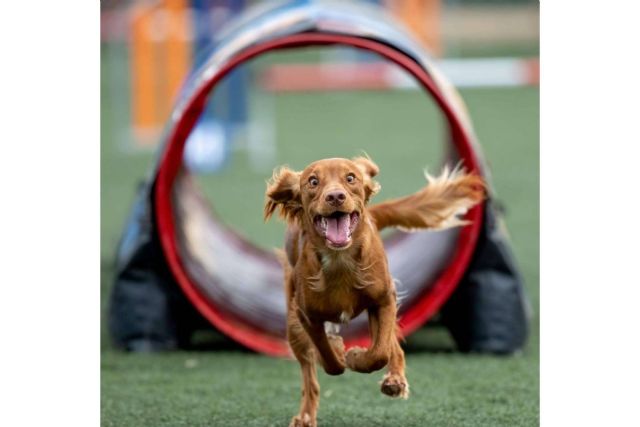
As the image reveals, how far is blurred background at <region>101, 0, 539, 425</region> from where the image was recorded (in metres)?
4.27

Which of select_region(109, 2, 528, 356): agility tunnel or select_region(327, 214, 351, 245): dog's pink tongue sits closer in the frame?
select_region(327, 214, 351, 245): dog's pink tongue

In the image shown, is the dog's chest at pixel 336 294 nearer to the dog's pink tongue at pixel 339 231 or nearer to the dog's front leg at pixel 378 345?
the dog's front leg at pixel 378 345

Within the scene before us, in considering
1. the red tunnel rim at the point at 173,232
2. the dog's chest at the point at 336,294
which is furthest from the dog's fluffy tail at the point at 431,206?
the red tunnel rim at the point at 173,232

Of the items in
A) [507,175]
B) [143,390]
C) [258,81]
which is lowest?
[143,390]

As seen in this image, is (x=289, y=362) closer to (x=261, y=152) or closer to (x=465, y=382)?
(x=465, y=382)

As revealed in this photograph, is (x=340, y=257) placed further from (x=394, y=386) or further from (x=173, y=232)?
(x=173, y=232)

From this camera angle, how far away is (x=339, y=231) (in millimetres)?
2670

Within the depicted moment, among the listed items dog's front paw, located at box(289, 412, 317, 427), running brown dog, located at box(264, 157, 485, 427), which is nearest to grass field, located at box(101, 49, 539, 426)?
dog's front paw, located at box(289, 412, 317, 427)

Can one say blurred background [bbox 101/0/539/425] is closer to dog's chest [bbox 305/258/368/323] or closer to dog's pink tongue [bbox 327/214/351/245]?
dog's chest [bbox 305/258/368/323]

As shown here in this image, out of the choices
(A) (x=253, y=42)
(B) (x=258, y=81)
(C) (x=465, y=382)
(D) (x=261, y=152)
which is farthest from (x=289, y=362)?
(B) (x=258, y=81)

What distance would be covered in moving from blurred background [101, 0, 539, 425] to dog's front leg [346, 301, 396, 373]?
0.98m

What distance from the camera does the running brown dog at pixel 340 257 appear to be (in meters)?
2.68

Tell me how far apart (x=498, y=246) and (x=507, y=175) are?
14.0 ft

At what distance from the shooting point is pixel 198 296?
4.75 m
